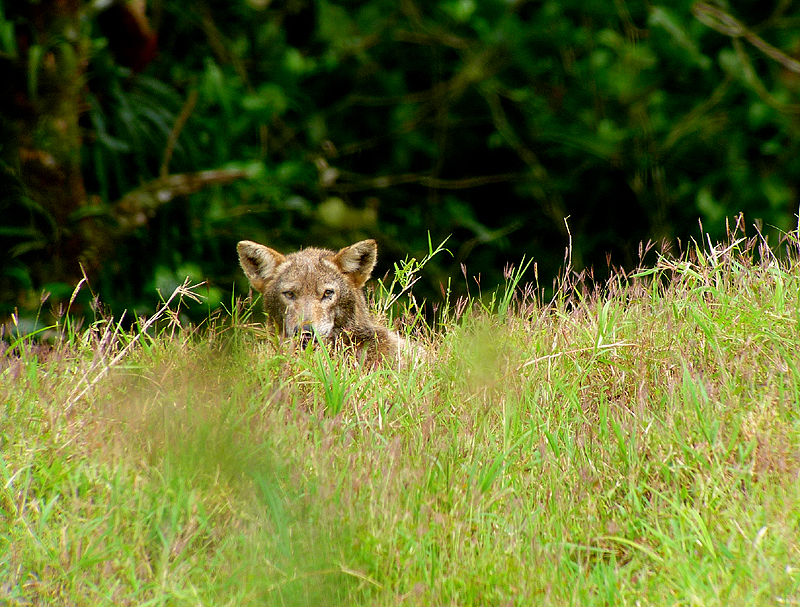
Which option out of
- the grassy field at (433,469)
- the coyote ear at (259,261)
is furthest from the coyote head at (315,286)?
the grassy field at (433,469)

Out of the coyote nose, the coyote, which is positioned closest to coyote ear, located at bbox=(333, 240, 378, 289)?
the coyote

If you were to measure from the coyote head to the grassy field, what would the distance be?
100 centimetres

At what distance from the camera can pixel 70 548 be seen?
8.51ft

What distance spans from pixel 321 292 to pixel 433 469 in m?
2.36

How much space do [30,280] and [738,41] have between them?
218 inches

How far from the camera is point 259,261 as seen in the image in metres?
5.45

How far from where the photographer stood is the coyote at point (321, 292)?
500 centimetres

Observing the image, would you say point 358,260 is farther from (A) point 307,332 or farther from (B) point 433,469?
(B) point 433,469

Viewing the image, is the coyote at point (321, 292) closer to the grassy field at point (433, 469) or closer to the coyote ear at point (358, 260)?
the coyote ear at point (358, 260)

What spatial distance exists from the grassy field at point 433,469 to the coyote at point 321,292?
0.95m

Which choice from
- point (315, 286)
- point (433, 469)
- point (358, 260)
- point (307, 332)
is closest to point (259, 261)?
point (315, 286)

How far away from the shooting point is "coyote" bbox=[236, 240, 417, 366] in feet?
16.4

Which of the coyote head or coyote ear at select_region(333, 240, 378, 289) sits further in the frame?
coyote ear at select_region(333, 240, 378, 289)

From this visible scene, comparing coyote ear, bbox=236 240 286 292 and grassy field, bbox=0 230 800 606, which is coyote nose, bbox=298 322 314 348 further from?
grassy field, bbox=0 230 800 606
